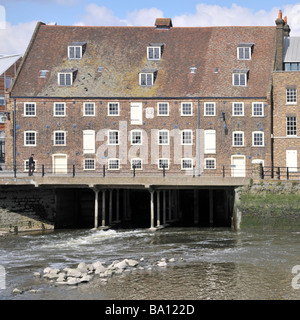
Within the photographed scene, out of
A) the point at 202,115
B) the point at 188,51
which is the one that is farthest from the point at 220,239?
the point at 188,51

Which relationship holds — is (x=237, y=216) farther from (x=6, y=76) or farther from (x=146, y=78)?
(x=6, y=76)

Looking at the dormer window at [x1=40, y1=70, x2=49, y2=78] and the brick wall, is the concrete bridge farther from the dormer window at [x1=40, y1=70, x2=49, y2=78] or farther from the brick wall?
the dormer window at [x1=40, y1=70, x2=49, y2=78]

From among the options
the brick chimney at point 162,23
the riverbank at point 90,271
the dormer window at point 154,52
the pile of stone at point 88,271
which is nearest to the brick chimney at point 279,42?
the brick chimney at point 162,23

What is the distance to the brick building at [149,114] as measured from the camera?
47.7 meters

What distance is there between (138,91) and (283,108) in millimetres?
11460

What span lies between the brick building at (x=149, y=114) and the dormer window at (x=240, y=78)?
0.08 m

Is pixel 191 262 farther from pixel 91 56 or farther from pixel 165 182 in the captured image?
pixel 91 56

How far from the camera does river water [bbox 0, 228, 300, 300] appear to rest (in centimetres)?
2105

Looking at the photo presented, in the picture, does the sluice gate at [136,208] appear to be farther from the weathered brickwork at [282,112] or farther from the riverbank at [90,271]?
the riverbank at [90,271]

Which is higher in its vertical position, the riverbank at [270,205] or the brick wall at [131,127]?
the brick wall at [131,127]

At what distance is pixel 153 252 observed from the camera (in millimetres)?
29047

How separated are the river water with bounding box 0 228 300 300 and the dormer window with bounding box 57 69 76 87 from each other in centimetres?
1504

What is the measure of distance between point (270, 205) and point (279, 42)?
1807cm

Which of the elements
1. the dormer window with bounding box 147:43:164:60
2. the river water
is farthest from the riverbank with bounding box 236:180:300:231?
the dormer window with bounding box 147:43:164:60
